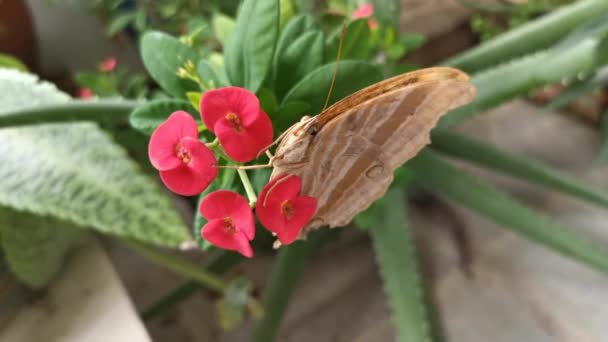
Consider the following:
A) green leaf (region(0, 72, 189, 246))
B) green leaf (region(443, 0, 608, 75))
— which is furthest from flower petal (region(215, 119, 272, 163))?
green leaf (region(443, 0, 608, 75))

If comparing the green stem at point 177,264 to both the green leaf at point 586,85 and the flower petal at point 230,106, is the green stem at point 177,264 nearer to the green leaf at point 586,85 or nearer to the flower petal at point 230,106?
the flower petal at point 230,106

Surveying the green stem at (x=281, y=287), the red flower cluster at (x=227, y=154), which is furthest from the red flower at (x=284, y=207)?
the green stem at (x=281, y=287)

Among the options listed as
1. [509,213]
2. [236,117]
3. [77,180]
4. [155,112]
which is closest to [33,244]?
[77,180]

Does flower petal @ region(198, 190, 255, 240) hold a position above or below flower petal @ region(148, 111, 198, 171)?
below

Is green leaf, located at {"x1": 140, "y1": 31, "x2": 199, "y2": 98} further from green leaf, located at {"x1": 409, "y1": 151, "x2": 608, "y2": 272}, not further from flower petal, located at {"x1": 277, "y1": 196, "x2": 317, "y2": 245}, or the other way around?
green leaf, located at {"x1": 409, "y1": 151, "x2": 608, "y2": 272}

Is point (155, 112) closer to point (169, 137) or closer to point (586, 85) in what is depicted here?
point (169, 137)

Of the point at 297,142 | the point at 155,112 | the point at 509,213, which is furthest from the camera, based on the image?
the point at 509,213

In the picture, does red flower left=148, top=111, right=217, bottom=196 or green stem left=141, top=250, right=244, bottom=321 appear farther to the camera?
green stem left=141, top=250, right=244, bottom=321
